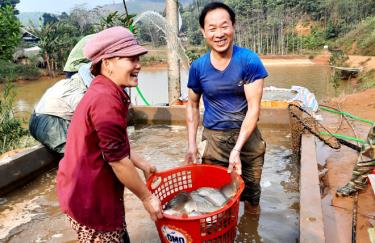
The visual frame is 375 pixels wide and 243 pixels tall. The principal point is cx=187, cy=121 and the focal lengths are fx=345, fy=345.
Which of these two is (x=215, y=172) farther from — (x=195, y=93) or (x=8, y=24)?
(x=8, y=24)

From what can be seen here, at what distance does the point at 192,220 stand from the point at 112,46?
0.96m

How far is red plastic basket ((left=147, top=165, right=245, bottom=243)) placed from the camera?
1.81 m

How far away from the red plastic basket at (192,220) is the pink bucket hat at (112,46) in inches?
33.9

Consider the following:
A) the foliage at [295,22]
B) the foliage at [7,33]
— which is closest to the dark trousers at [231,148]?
the foliage at [7,33]

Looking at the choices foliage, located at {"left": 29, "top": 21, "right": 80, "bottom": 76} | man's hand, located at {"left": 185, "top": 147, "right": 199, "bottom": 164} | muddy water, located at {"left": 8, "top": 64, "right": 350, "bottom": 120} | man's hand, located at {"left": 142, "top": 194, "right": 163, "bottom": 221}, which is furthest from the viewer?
foliage, located at {"left": 29, "top": 21, "right": 80, "bottom": 76}

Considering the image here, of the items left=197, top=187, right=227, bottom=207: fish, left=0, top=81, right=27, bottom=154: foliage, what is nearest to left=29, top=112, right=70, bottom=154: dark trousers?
left=0, top=81, right=27, bottom=154: foliage

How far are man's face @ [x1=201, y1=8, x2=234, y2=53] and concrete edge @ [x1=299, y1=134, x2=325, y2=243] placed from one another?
4.51 feet

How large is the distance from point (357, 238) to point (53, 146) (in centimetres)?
363

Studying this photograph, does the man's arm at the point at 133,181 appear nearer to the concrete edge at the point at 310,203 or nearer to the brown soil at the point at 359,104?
the concrete edge at the point at 310,203

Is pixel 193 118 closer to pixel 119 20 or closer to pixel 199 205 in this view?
pixel 199 205

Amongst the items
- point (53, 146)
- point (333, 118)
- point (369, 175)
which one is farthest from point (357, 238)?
point (333, 118)

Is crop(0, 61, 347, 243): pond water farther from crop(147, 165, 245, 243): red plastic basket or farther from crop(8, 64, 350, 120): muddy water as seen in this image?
A: crop(8, 64, 350, 120): muddy water

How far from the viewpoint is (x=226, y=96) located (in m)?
2.74

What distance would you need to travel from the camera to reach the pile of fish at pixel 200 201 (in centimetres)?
212
